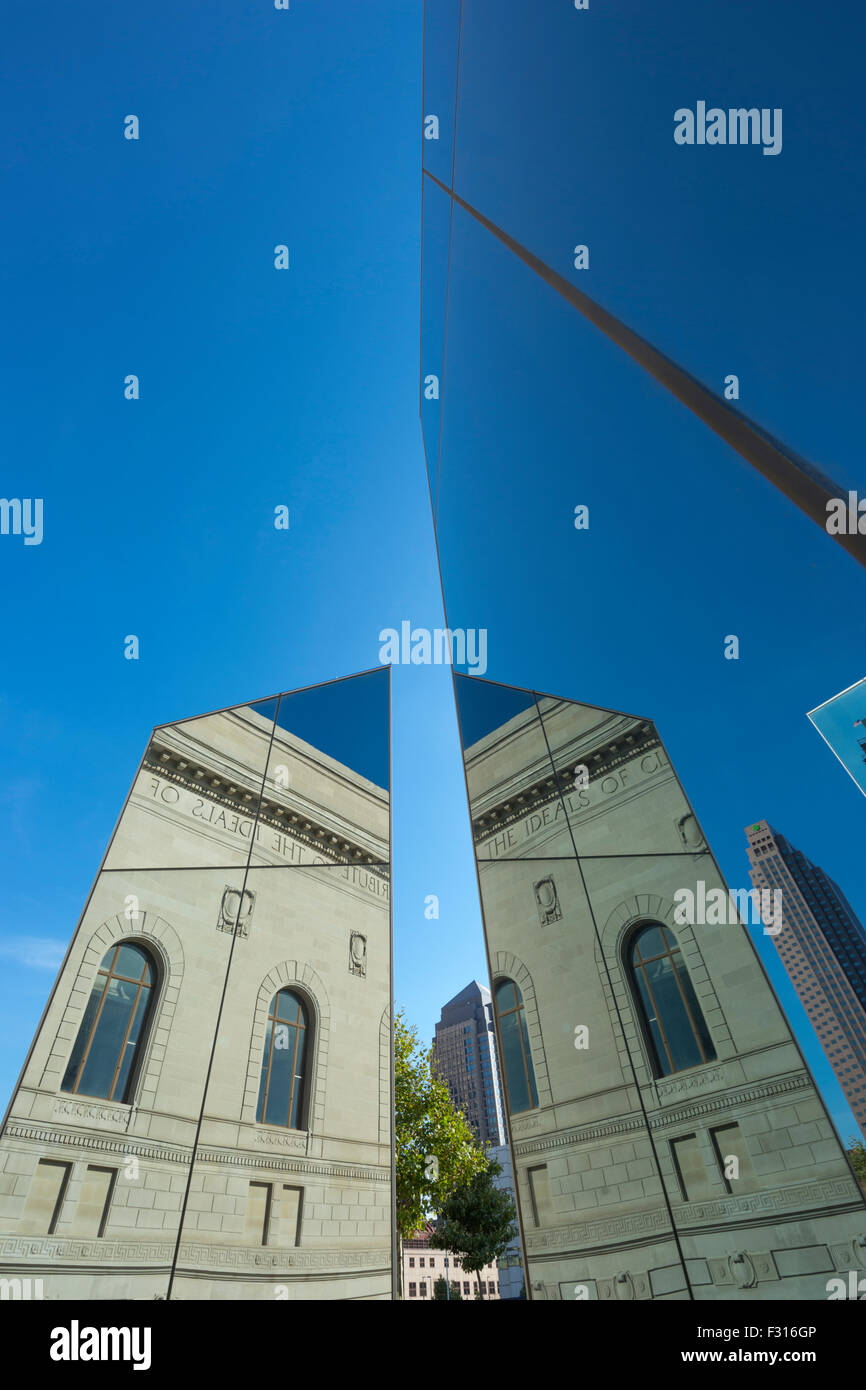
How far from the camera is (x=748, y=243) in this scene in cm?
211

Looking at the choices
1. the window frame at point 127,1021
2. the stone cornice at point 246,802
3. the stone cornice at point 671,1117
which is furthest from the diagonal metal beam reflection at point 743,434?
the window frame at point 127,1021

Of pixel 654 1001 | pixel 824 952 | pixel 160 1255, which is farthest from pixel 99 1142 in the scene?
pixel 824 952

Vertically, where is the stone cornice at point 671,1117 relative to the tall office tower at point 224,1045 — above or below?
below

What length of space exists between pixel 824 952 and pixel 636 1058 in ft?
10.2

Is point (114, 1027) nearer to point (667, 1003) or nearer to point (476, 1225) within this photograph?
point (667, 1003)

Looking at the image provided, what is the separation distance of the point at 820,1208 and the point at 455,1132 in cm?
2150

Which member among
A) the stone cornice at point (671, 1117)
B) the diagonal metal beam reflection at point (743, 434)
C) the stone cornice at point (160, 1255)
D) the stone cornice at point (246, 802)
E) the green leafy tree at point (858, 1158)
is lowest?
the green leafy tree at point (858, 1158)

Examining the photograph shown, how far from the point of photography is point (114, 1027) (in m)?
7.51

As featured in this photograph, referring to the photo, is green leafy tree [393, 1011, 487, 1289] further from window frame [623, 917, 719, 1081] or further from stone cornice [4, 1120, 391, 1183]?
window frame [623, 917, 719, 1081]

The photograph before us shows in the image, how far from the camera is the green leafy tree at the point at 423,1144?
19891mm

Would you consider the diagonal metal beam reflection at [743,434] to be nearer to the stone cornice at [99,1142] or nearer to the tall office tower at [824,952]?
the tall office tower at [824,952]

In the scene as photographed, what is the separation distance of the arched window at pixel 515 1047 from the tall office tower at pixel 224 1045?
284cm

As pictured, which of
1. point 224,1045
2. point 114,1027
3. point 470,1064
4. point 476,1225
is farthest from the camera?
point 470,1064
